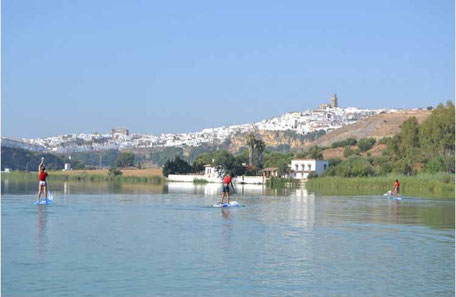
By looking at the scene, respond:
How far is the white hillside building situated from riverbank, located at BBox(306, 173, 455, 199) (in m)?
32.4

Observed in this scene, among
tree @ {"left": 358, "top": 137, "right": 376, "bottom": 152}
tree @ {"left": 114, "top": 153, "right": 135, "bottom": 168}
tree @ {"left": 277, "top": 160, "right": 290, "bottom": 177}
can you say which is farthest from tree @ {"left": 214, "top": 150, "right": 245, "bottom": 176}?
tree @ {"left": 114, "top": 153, "right": 135, "bottom": 168}

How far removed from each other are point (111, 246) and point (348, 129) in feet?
571

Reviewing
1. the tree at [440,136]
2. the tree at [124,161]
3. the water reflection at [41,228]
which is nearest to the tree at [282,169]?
the tree at [440,136]

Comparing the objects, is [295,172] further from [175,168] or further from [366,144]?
[366,144]

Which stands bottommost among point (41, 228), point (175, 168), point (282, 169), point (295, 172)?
point (41, 228)

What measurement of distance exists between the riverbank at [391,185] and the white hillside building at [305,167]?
3239 cm

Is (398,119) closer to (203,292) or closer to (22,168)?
(22,168)

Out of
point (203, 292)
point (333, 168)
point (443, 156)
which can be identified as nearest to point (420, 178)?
point (443, 156)

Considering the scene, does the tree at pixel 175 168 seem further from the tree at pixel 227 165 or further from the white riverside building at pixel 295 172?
the tree at pixel 227 165

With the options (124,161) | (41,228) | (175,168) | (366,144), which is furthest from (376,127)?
(41,228)

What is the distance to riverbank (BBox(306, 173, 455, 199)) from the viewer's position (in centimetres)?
6280

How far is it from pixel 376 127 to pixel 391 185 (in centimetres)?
10967

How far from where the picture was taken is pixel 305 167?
113812 mm

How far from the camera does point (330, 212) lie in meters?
34.0
